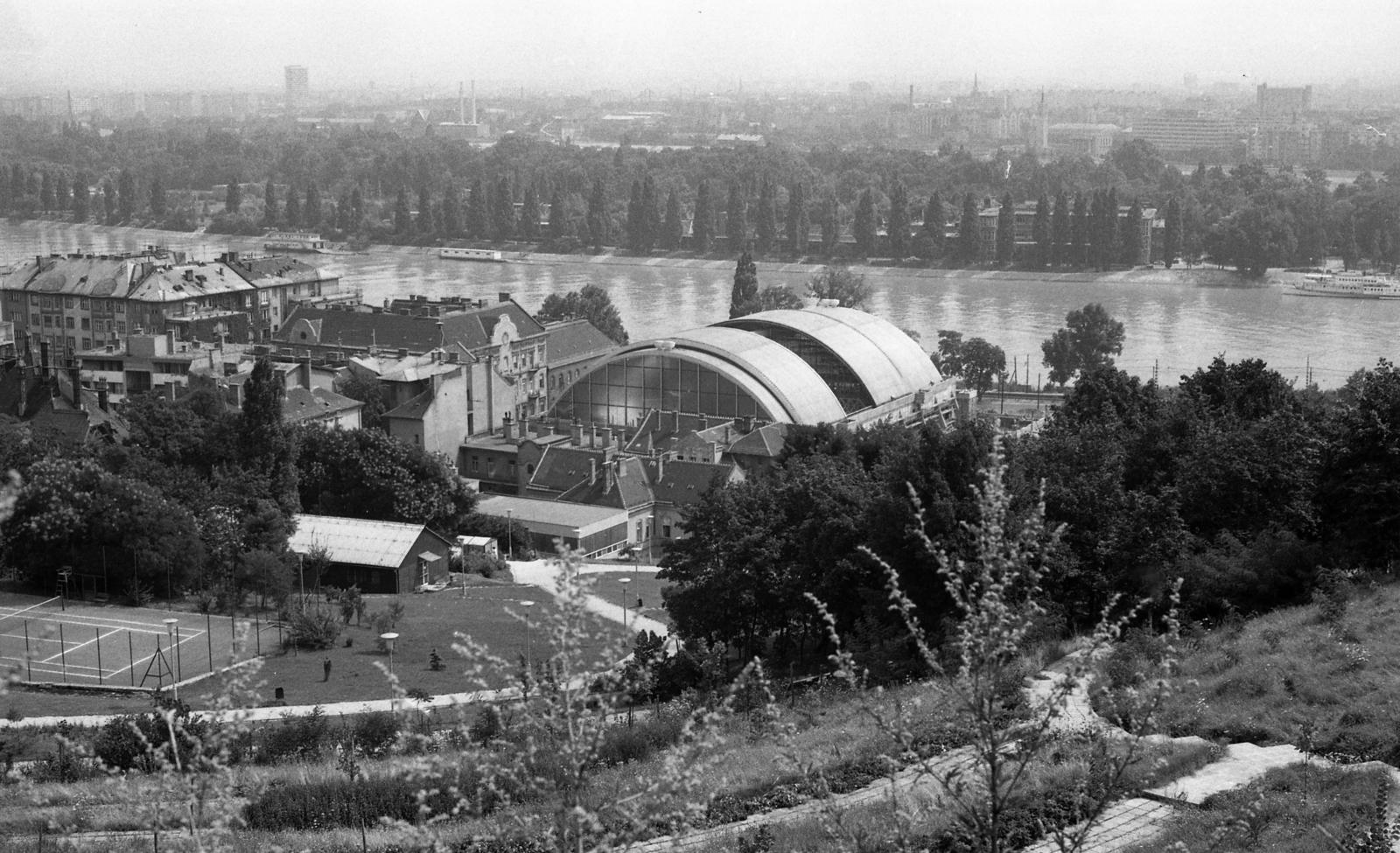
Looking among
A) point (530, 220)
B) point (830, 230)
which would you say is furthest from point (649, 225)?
point (830, 230)

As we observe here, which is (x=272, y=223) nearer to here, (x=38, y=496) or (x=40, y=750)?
(x=38, y=496)

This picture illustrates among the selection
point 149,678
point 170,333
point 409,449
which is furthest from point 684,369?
point 149,678

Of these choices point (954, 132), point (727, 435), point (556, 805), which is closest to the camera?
point (556, 805)

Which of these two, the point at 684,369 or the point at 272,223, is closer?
the point at 684,369

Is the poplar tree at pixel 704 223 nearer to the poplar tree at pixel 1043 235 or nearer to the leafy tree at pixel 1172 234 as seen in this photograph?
the poplar tree at pixel 1043 235

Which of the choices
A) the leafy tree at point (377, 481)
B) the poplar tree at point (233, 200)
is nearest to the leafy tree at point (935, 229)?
the poplar tree at point (233, 200)

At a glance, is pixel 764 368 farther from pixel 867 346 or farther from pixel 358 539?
pixel 358 539

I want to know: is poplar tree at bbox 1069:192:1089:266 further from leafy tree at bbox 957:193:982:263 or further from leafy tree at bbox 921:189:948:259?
leafy tree at bbox 921:189:948:259
